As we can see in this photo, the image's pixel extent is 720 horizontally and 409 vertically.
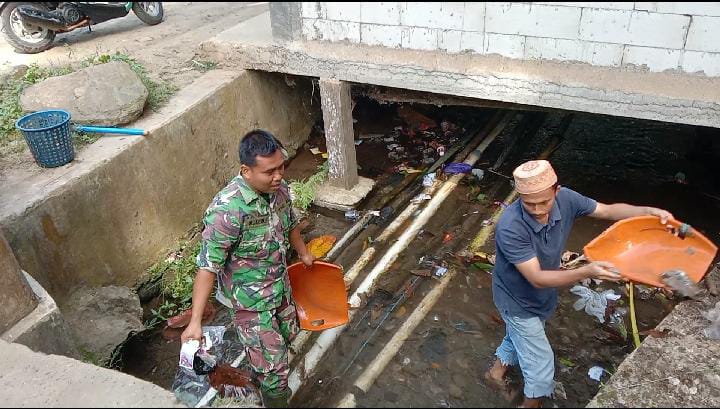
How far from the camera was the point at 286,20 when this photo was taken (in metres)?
6.01

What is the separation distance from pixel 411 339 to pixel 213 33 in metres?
6.03

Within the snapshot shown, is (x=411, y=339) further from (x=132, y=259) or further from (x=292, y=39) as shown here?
(x=292, y=39)

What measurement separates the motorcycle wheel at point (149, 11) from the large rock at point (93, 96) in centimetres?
348

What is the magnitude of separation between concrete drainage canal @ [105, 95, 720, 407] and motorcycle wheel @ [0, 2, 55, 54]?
381 cm

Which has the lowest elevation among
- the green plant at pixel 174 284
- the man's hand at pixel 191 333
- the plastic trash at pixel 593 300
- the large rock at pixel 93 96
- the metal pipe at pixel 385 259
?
the green plant at pixel 174 284

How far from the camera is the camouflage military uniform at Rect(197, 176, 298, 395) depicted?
317 centimetres

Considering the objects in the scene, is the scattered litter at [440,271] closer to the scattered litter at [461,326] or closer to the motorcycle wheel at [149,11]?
the scattered litter at [461,326]

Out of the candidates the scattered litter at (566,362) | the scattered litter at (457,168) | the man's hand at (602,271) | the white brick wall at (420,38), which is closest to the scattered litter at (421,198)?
the scattered litter at (457,168)

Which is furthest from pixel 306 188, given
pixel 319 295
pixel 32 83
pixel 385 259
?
pixel 32 83

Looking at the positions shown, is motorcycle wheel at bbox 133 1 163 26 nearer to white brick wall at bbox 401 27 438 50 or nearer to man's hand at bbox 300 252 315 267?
white brick wall at bbox 401 27 438 50

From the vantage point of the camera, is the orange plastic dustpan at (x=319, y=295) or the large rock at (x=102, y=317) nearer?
the orange plastic dustpan at (x=319, y=295)

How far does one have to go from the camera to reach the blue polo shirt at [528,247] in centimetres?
303

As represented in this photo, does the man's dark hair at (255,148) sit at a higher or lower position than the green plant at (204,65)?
higher

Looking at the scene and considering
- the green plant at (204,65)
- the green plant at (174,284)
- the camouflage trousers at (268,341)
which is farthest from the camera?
the green plant at (204,65)
